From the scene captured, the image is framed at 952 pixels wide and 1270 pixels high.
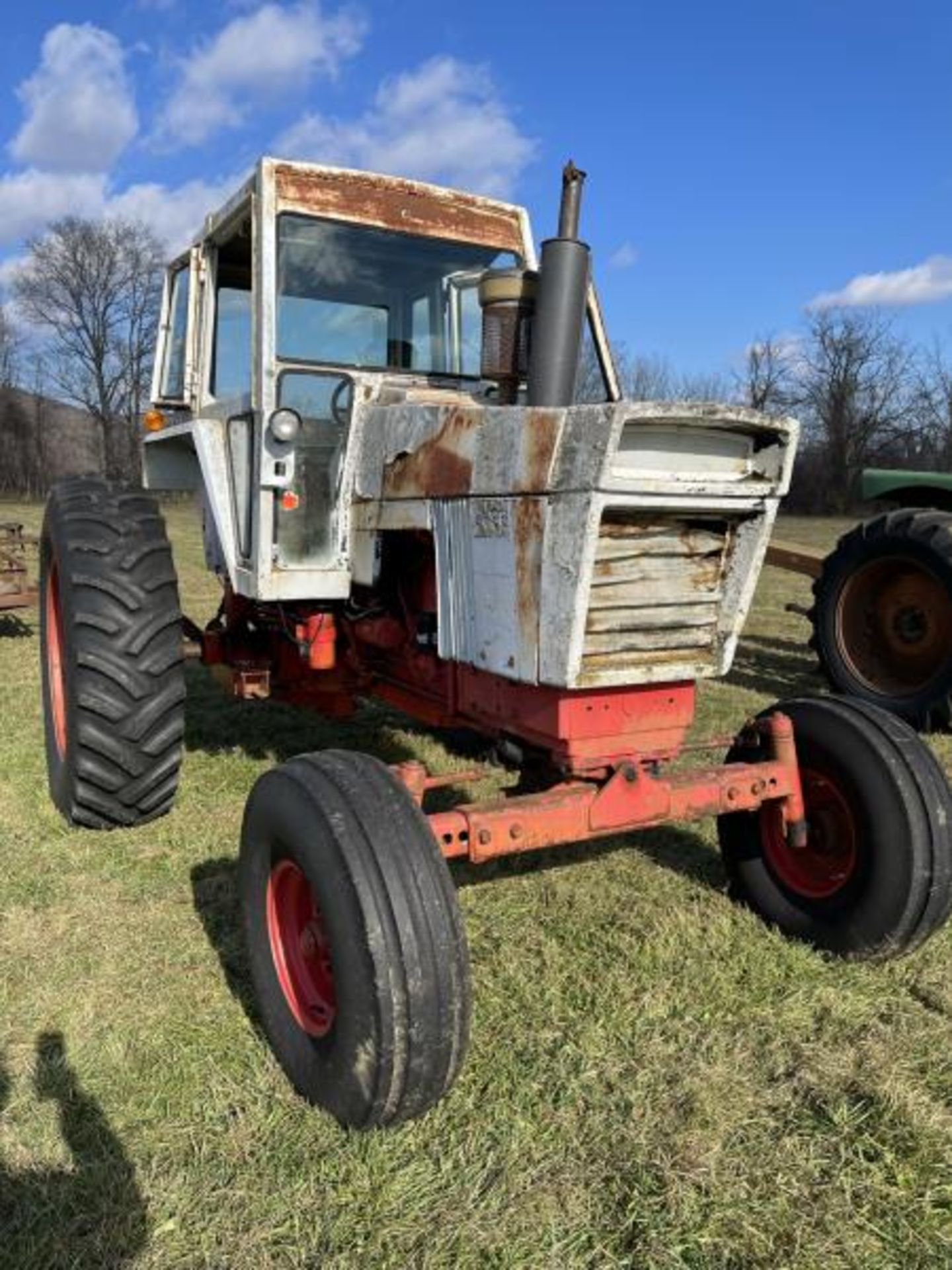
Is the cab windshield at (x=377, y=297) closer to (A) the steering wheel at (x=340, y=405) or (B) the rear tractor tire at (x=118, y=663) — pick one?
(A) the steering wheel at (x=340, y=405)

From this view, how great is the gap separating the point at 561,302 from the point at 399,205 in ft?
4.03

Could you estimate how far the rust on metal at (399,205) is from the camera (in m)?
3.44

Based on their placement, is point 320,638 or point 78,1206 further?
point 320,638

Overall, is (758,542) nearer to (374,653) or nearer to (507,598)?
(507,598)

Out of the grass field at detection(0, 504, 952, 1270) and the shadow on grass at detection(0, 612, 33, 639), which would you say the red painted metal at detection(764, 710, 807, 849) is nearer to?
the grass field at detection(0, 504, 952, 1270)

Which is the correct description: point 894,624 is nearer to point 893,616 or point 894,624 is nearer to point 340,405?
point 893,616

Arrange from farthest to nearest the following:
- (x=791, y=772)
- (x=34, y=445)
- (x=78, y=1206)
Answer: (x=34, y=445), (x=791, y=772), (x=78, y=1206)

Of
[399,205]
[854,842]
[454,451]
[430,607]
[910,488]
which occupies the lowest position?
[854,842]

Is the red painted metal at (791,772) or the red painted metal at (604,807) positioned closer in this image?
the red painted metal at (604,807)

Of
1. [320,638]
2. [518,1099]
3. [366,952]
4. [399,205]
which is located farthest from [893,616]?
[366,952]

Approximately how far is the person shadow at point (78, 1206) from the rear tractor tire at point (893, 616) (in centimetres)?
464

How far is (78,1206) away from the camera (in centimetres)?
207

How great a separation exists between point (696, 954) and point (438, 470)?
1.63 m

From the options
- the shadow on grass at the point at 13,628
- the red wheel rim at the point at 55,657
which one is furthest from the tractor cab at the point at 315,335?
the shadow on grass at the point at 13,628
